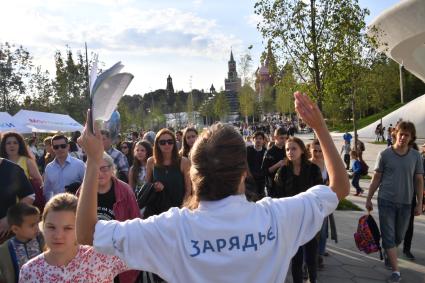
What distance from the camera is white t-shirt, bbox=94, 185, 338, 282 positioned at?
1528 millimetres

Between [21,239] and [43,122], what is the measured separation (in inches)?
611

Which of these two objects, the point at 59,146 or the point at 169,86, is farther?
the point at 169,86

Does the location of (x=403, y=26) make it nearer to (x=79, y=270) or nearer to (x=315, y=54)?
(x=315, y=54)

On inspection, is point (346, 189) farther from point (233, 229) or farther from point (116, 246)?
point (116, 246)

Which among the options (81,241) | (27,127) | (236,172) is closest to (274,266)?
(236,172)

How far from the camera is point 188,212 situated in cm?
160

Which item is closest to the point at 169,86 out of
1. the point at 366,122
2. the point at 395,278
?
the point at 366,122

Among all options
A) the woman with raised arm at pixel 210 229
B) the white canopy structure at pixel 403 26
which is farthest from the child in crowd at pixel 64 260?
the white canopy structure at pixel 403 26

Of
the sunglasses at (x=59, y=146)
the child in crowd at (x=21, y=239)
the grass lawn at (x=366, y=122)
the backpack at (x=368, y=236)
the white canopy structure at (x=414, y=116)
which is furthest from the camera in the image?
the grass lawn at (x=366, y=122)

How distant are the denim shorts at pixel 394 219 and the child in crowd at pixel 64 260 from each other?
3716 mm

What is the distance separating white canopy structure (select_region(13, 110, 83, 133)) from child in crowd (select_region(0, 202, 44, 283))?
47.0 ft

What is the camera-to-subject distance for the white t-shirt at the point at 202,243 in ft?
5.01

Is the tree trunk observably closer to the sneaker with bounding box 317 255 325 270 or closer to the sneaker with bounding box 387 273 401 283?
the sneaker with bounding box 317 255 325 270

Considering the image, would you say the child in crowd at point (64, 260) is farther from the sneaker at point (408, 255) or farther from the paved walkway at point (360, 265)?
the sneaker at point (408, 255)
